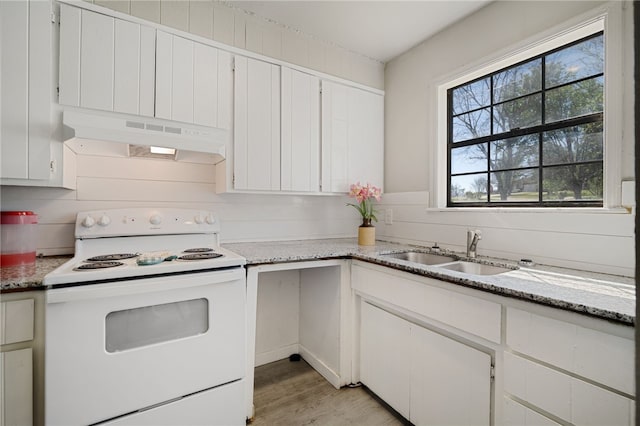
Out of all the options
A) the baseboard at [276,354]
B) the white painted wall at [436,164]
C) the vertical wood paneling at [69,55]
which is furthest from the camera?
the baseboard at [276,354]

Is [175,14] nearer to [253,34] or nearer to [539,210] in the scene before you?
[253,34]

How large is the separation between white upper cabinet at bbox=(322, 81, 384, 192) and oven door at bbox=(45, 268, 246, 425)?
1.21 meters

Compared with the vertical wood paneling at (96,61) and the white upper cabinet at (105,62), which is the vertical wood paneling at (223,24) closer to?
the white upper cabinet at (105,62)

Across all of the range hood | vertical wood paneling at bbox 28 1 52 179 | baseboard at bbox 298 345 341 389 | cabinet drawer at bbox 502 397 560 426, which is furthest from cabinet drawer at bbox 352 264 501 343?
vertical wood paneling at bbox 28 1 52 179

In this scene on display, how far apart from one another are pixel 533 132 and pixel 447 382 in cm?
149

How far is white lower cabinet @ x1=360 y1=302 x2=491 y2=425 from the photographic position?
1247mm

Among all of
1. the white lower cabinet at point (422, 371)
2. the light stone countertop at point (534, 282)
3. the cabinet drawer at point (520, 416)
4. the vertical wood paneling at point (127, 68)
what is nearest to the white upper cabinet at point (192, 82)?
the vertical wood paneling at point (127, 68)

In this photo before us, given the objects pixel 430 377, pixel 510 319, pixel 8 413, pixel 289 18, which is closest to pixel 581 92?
pixel 510 319

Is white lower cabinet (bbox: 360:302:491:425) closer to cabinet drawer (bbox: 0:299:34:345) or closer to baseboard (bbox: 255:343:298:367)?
baseboard (bbox: 255:343:298:367)

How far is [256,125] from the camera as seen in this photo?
2016 mm

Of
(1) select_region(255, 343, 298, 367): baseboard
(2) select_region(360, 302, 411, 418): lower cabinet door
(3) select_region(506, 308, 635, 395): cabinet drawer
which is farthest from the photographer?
(1) select_region(255, 343, 298, 367): baseboard

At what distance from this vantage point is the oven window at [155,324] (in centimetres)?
125

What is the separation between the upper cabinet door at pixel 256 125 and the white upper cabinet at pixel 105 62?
0.51 meters

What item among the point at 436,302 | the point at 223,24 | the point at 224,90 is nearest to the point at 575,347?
the point at 436,302
